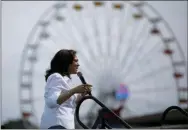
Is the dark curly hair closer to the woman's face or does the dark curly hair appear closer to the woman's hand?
the woman's face

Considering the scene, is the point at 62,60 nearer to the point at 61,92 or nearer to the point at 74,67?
the point at 74,67

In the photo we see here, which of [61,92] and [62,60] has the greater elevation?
[62,60]

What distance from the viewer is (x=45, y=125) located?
10.6 ft

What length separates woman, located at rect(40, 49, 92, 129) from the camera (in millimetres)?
3168

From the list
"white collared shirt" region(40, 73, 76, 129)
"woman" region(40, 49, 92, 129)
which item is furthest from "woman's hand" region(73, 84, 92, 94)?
"white collared shirt" region(40, 73, 76, 129)

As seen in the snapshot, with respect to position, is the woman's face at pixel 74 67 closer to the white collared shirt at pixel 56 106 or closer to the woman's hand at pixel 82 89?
the white collared shirt at pixel 56 106

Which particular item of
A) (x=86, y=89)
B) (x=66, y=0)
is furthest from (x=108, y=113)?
(x=66, y=0)

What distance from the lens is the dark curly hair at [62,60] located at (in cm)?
330

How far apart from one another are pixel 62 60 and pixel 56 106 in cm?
28

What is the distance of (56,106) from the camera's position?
3197mm

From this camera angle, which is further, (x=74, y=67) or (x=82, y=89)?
(x=74, y=67)

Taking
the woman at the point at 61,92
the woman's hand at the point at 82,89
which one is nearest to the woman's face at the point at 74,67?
the woman at the point at 61,92

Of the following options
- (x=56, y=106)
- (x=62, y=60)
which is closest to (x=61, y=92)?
(x=56, y=106)

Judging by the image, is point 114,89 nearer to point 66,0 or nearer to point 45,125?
point 66,0
